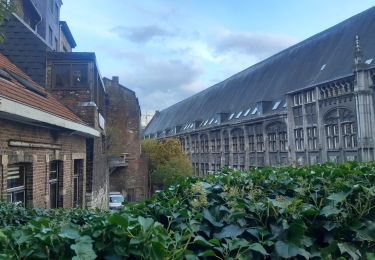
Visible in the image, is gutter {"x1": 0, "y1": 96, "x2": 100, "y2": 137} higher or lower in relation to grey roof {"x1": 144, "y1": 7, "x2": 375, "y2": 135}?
lower

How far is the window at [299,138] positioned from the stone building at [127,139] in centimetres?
1457

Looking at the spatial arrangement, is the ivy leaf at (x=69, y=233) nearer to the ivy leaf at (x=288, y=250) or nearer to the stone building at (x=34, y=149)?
the ivy leaf at (x=288, y=250)

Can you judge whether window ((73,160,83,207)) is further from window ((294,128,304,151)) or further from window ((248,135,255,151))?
window ((248,135,255,151))

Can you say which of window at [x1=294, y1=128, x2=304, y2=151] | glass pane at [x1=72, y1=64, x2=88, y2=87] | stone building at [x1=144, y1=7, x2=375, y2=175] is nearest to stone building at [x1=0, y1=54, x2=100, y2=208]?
glass pane at [x1=72, y1=64, x2=88, y2=87]

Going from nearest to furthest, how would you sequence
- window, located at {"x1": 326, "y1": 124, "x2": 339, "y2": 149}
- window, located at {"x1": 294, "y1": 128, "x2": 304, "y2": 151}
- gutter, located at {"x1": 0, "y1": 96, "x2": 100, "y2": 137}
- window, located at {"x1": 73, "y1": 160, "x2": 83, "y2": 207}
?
1. gutter, located at {"x1": 0, "y1": 96, "x2": 100, "y2": 137}
2. window, located at {"x1": 73, "y1": 160, "x2": 83, "y2": 207}
3. window, located at {"x1": 326, "y1": 124, "x2": 339, "y2": 149}
4. window, located at {"x1": 294, "y1": 128, "x2": 304, "y2": 151}

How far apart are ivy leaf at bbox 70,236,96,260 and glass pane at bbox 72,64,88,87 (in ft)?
41.6

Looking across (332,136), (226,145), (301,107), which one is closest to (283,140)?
(301,107)

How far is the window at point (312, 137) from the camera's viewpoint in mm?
33844

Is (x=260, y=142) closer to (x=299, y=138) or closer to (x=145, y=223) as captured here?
(x=299, y=138)

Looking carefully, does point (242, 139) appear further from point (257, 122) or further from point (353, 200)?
point (353, 200)

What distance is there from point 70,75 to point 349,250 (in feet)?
42.5

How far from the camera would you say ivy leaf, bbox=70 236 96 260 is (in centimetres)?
194

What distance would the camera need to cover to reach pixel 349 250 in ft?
8.95

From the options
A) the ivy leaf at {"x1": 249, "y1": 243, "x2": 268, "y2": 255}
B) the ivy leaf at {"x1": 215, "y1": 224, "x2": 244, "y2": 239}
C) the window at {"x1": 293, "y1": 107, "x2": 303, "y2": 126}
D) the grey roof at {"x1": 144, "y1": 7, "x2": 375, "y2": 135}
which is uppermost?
the grey roof at {"x1": 144, "y1": 7, "x2": 375, "y2": 135}
